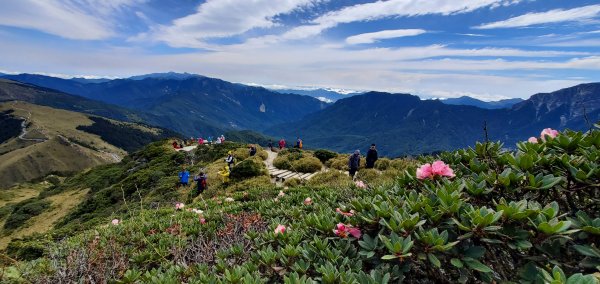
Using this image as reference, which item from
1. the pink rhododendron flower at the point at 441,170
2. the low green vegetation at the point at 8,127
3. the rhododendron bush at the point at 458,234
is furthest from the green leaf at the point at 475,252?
the low green vegetation at the point at 8,127

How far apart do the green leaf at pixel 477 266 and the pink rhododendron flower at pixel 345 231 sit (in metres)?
0.85

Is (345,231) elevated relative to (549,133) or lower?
lower

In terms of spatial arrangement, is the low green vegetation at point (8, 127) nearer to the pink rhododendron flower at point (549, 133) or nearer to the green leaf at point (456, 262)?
the pink rhododendron flower at point (549, 133)

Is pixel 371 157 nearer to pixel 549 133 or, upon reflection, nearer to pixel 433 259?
pixel 549 133

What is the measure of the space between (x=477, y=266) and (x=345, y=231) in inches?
42.7

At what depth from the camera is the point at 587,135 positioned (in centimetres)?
338

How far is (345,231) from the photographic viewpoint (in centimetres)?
293

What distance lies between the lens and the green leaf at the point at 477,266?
204 cm

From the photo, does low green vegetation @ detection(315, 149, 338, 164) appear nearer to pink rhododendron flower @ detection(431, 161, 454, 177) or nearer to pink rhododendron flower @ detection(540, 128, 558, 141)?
pink rhododendron flower @ detection(540, 128, 558, 141)

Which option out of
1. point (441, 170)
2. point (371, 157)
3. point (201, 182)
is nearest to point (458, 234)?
point (441, 170)

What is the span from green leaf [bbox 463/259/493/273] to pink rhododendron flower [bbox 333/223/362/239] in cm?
85

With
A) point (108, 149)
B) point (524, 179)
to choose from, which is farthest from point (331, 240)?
point (108, 149)

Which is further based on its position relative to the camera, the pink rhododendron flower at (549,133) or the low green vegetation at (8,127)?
the low green vegetation at (8,127)

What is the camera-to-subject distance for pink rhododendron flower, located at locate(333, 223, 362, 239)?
279 cm
